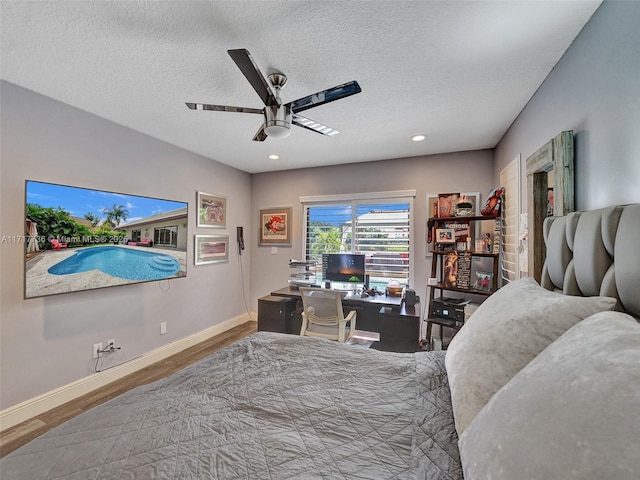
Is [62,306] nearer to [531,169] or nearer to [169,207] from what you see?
[169,207]

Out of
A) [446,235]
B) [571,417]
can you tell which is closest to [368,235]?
[446,235]

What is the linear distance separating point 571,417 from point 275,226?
4.20m

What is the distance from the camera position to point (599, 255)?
0.96 meters

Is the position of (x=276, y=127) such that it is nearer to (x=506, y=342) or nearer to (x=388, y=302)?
(x=506, y=342)

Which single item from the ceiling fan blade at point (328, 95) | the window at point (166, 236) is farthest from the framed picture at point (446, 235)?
the window at point (166, 236)

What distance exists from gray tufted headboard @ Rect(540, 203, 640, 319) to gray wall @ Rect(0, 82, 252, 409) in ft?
11.1

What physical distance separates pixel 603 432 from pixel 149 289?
348cm

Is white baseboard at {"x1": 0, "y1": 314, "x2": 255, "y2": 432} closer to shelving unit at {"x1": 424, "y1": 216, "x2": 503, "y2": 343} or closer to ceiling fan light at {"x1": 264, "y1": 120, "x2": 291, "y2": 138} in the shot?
ceiling fan light at {"x1": 264, "y1": 120, "x2": 291, "y2": 138}

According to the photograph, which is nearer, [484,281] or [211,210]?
[484,281]

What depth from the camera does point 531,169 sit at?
196 cm

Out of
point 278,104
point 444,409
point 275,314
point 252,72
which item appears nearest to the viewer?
point 444,409

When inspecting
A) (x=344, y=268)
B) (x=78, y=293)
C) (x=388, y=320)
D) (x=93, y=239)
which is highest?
(x=93, y=239)

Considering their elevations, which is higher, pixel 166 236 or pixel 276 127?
pixel 276 127

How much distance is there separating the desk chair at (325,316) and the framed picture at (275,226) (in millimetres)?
1717
